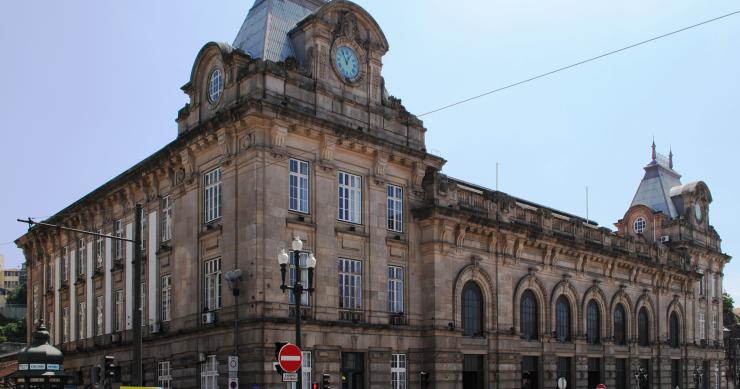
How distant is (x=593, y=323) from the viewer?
51312mm

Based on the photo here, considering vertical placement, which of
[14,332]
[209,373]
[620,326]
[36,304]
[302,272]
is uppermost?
[302,272]

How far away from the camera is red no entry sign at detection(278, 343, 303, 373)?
67.3 feet

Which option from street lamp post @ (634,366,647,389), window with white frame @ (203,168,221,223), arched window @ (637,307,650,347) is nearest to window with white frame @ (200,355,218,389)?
window with white frame @ (203,168,221,223)

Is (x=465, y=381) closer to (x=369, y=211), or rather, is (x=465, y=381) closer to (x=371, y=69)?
(x=369, y=211)

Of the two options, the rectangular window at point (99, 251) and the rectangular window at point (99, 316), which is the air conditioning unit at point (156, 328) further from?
the rectangular window at point (99, 251)

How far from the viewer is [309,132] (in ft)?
112

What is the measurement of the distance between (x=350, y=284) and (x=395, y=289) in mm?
3009

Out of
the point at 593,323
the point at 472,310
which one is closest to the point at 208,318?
the point at 472,310

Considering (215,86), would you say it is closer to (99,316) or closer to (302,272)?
(302,272)

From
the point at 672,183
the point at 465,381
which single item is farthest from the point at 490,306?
the point at 672,183

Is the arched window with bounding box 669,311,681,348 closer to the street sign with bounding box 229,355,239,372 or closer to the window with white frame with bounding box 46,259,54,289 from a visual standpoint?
the street sign with bounding box 229,355,239,372

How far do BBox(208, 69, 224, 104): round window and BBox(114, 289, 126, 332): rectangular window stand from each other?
41.7 ft

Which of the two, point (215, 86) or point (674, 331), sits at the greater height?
point (215, 86)

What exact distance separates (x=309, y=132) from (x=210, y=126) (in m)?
4.08
